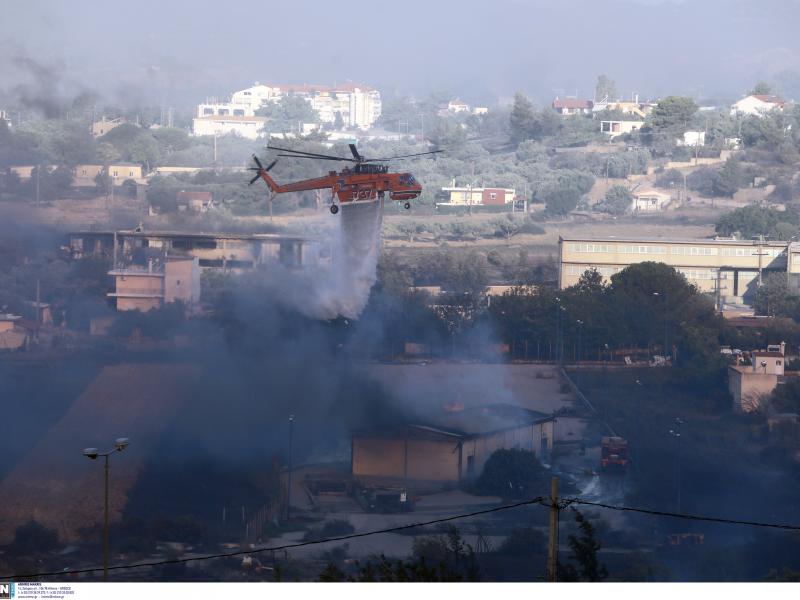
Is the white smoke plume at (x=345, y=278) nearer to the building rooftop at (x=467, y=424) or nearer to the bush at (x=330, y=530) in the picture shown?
→ the building rooftop at (x=467, y=424)

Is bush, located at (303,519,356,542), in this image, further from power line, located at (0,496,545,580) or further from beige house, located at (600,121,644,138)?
beige house, located at (600,121,644,138)

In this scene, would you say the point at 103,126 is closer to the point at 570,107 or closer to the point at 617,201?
the point at 617,201

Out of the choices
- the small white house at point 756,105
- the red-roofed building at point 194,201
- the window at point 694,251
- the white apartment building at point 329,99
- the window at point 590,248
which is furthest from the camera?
the white apartment building at point 329,99

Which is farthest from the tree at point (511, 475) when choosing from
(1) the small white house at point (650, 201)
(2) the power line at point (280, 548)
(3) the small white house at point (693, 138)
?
(3) the small white house at point (693, 138)

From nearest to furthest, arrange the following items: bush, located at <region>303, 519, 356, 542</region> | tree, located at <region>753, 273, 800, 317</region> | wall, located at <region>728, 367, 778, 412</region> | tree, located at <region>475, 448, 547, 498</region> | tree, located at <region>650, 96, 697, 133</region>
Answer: bush, located at <region>303, 519, 356, 542</region>
tree, located at <region>475, 448, 547, 498</region>
wall, located at <region>728, 367, 778, 412</region>
tree, located at <region>753, 273, 800, 317</region>
tree, located at <region>650, 96, 697, 133</region>

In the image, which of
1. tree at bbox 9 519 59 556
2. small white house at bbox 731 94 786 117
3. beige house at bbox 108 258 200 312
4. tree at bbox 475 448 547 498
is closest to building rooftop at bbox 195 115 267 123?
small white house at bbox 731 94 786 117

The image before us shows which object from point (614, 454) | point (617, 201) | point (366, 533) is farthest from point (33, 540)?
point (617, 201)
